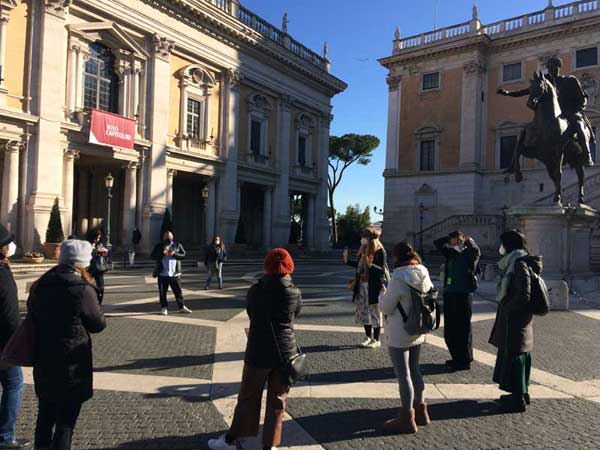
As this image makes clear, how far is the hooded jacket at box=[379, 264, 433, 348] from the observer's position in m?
4.21

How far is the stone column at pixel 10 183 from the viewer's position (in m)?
18.8

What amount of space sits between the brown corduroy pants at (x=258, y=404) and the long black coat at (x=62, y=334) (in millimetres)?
1137

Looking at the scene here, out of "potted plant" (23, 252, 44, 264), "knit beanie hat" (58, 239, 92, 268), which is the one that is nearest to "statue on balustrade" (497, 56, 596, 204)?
"knit beanie hat" (58, 239, 92, 268)

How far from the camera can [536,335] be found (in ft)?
27.0

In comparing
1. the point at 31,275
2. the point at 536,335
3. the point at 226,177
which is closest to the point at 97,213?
the point at 226,177

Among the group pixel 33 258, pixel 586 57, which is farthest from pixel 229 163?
pixel 586 57

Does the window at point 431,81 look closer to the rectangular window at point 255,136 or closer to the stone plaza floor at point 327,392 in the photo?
the rectangular window at point 255,136

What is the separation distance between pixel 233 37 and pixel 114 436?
1076 inches

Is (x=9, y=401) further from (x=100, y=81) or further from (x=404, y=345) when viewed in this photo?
(x=100, y=81)

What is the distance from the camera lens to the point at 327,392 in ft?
17.1

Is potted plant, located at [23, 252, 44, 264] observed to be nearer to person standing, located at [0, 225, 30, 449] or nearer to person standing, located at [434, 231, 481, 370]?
person standing, located at [0, 225, 30, 449]

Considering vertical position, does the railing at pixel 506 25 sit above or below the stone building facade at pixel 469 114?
above

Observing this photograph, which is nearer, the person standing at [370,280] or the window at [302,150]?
the person standing at [370,280]

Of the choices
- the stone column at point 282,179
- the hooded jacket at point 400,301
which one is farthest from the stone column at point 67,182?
the hooded jacket at point 400,301
